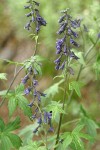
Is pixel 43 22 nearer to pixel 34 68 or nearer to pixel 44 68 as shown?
pixel 34 68

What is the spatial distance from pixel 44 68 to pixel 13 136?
5.38 m

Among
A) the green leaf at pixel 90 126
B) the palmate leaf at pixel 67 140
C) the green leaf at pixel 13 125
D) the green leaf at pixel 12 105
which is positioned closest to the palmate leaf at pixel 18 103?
the green leaf at pixel 12 105

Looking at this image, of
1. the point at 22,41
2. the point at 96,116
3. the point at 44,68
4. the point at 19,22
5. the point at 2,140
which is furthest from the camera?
the point at 22,41

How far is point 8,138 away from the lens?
327cm

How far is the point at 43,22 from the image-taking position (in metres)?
3.12

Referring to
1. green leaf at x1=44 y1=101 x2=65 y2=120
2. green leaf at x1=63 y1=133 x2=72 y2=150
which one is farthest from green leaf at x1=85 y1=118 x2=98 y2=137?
green leaf at x1=44 y1=101 x2=65 y2=120

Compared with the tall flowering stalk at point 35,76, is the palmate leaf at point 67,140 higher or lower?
lower

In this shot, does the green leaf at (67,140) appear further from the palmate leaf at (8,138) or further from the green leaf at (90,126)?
the green leaf at (90,126)

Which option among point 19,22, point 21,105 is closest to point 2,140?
point 21,105

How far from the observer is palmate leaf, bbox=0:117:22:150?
3219 millimetres

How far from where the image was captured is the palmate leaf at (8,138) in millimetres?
3219

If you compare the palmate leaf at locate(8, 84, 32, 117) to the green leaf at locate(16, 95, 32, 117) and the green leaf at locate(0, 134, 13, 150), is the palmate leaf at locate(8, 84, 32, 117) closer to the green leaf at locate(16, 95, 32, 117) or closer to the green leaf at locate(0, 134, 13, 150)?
the green leaf at locate(16, 95, 32, 117)

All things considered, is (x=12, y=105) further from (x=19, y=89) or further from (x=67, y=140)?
(x=67, y=140)

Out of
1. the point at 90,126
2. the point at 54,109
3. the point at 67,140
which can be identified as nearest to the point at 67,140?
the point at 67,140
